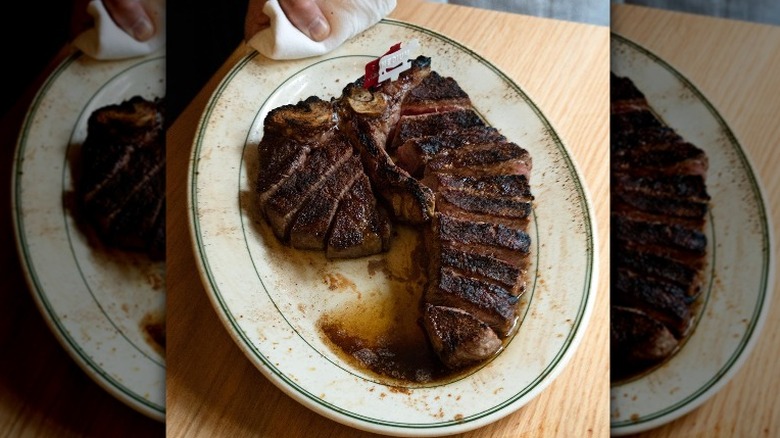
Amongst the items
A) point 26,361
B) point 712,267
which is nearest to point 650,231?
point 712,267

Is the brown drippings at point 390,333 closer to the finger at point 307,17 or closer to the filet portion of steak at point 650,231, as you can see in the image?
the filet portion of steak at point 650,231

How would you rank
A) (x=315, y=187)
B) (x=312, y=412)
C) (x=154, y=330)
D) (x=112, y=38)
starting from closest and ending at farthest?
(x=112, y=38) < (x=154, y=330) < (x=312, y=412) < (x=315, y=187)

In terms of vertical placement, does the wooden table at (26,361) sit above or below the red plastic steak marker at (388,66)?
below

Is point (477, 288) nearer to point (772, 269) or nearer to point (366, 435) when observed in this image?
point (366, 435)

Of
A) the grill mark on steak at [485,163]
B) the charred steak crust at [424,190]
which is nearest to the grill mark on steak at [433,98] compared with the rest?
the charred steak crust at [424,190]

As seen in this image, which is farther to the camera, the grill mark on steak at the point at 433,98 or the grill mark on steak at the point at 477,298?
the grill mark on steak at the point at 433,98

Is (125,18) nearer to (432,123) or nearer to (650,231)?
(432,123)
